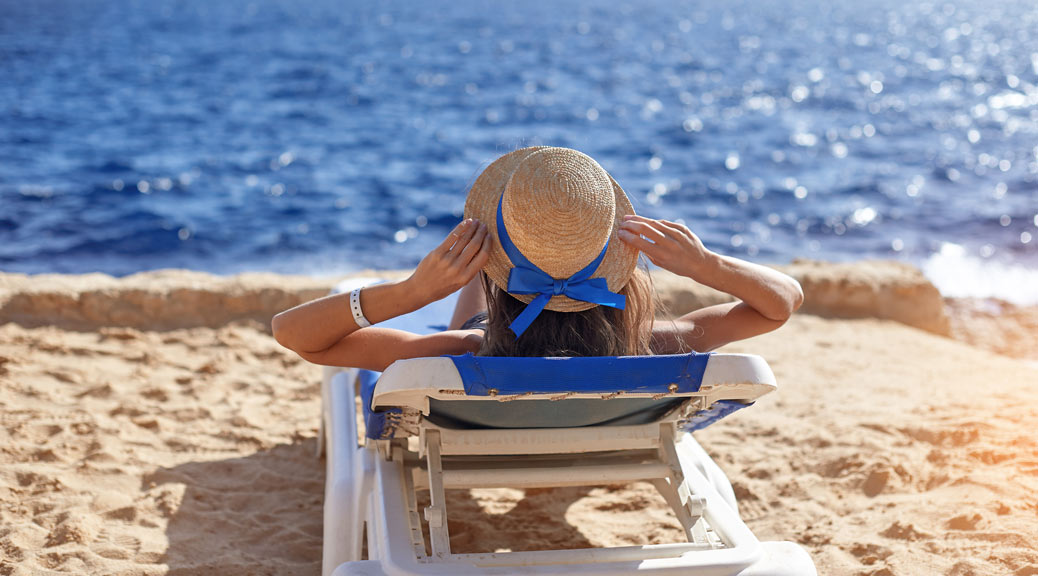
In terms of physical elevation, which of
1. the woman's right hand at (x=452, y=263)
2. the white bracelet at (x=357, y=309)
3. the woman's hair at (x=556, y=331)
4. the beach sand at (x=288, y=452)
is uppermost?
the woman's right hand at (x=452, y=263)

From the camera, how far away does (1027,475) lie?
10.4ft

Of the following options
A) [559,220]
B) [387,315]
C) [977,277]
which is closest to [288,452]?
[387,315]

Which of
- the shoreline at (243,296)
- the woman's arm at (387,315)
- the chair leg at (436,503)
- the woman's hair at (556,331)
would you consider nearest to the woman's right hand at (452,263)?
the woman's arm at (387,315)

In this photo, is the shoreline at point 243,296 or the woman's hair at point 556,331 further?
the shoreline at point 243,296

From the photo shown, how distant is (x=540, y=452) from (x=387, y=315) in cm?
59

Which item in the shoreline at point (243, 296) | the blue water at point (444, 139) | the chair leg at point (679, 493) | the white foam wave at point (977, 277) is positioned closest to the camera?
the chair leg at point (679, 493)

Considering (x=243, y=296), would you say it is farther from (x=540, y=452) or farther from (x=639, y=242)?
(x=639, y=242)

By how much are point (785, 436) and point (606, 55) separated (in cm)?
2126

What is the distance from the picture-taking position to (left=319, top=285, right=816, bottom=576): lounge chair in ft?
6.55

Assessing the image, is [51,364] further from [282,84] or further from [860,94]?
[860,94]

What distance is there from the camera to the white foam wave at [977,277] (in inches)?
305

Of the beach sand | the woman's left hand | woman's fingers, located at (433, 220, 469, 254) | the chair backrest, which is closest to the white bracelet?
the chair backrest

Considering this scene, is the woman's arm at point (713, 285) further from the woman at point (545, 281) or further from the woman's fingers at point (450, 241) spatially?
the woman's fingers at point (450, 241)

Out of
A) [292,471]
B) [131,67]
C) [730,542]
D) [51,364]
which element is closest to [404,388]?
[730,542]
